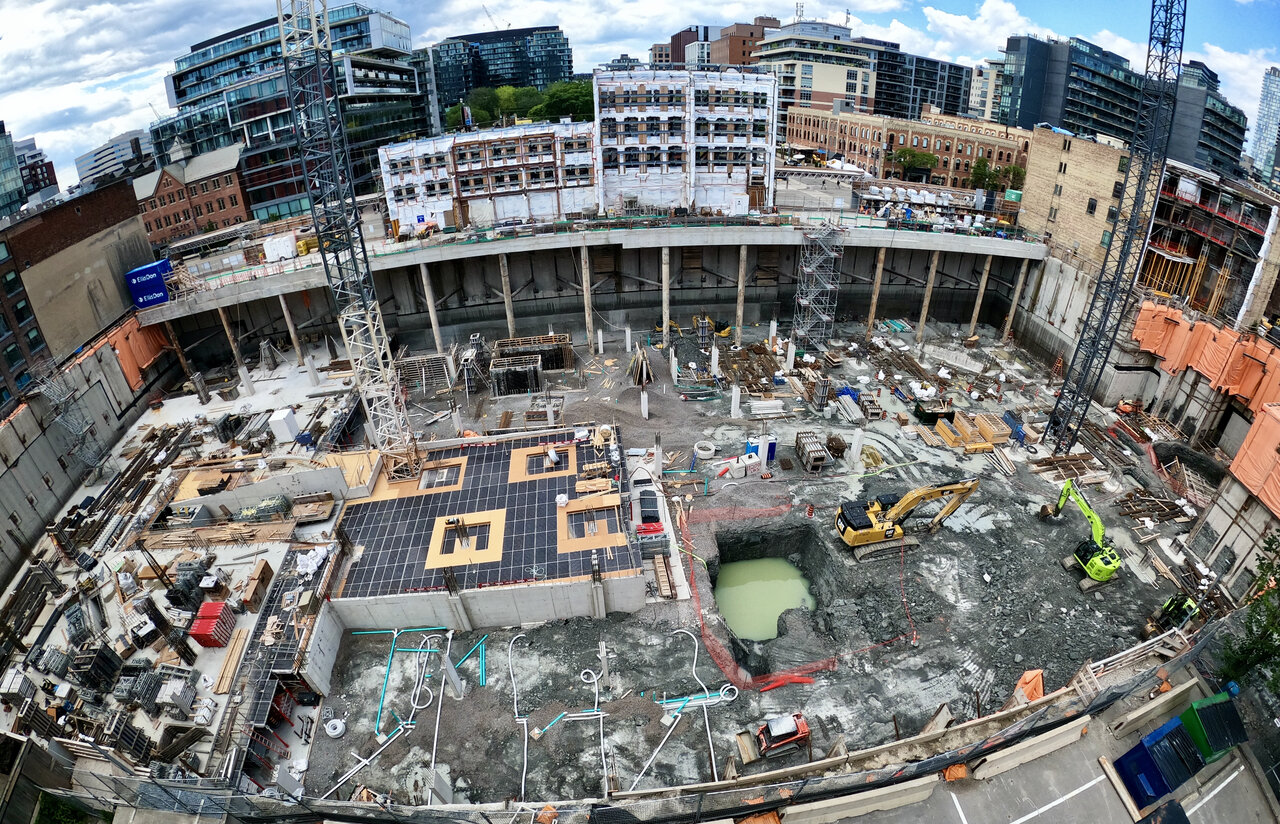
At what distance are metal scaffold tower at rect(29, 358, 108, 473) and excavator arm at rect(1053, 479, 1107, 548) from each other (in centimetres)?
4914

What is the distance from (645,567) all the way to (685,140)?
3779 centimetres

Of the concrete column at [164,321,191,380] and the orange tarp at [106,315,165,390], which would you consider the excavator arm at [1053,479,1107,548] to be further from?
the orange tarp at [106,315,165,390]

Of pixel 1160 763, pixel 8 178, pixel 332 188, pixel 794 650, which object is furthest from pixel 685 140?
pixel 8 178

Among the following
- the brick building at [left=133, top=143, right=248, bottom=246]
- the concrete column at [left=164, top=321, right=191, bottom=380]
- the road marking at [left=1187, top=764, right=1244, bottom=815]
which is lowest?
the road marking at [left=1187, top=764, right=1244, bottom=815]

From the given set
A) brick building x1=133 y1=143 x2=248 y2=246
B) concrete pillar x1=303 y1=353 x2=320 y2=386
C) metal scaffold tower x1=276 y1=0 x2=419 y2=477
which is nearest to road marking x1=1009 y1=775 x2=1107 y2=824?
metal scaffold tower x1=276 y1=0 x2=419 y2=477

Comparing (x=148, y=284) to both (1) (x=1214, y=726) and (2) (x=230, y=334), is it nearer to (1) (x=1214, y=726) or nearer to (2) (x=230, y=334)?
(2) (x=230, y=334)

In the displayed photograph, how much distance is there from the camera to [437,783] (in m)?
18.6

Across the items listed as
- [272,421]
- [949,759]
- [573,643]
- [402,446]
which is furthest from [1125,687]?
[272,421]

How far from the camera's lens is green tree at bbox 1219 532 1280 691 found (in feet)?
62.4

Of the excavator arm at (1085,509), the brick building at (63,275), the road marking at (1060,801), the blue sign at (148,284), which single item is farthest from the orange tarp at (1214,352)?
the blue sign at (148,284)

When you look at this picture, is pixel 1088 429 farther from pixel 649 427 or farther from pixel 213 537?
pixel 213 537

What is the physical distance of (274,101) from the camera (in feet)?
233

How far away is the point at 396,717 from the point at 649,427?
66.3ft

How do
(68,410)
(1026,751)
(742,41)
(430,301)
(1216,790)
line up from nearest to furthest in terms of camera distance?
(1026,751), (1216,790), (68,410), (430,301), (742,41)
